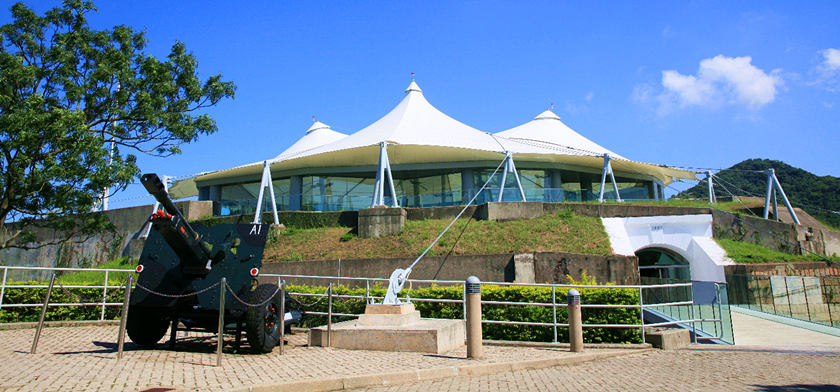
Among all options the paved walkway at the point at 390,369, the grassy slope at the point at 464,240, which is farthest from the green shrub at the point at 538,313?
the grassy slope at the point at 464,240

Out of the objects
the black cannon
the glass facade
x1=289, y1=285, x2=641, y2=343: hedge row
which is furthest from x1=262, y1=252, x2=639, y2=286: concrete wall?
the black cannon

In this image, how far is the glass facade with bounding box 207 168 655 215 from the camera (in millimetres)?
25378

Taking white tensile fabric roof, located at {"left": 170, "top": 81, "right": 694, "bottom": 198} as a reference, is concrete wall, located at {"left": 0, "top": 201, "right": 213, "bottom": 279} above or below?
below

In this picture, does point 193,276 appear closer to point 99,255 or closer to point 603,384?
point 603,384

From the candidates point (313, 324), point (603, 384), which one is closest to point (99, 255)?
point (313, 324)

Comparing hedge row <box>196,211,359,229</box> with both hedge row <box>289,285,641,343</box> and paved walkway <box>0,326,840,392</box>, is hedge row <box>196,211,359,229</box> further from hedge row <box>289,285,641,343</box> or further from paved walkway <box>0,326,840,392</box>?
paved walkway <box>0,326,840,392</box>

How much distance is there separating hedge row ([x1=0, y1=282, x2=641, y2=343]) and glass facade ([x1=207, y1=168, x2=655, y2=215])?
1443 cm

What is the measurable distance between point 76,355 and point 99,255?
23.4 m

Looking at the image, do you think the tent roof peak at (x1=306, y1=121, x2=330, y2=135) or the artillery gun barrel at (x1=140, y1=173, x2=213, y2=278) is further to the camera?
the tent roof peak at (x1=306, y1=121, x2=330, y2=135)

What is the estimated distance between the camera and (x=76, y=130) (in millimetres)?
14320

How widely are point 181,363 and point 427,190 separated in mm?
23562

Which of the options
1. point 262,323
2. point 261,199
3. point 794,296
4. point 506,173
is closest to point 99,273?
point 261,199

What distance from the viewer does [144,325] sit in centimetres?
790

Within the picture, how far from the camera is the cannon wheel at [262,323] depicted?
738cm
